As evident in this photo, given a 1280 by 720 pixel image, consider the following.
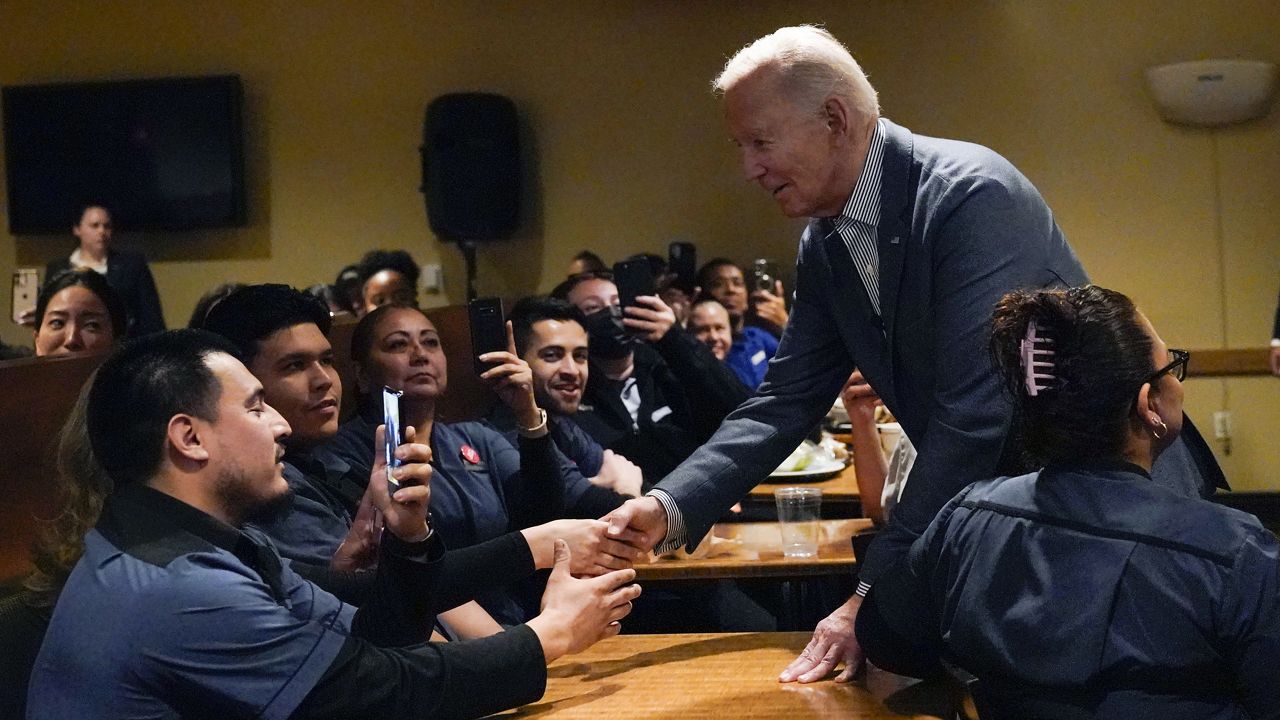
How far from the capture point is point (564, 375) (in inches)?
147

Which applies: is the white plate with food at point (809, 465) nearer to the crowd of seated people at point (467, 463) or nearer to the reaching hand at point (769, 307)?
the crowd of seated people at point (467, 463)

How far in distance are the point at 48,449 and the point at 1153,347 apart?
1.79 m

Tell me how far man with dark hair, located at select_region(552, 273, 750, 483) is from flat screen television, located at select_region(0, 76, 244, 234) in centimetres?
416

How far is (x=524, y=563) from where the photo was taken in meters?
2.27

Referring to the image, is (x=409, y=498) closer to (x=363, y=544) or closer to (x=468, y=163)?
(x=363, y=544)

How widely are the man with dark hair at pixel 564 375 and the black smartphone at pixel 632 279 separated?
25cm

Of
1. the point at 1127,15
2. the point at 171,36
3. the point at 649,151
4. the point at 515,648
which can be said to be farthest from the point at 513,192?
the point at 515,648

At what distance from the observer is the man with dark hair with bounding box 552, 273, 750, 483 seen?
4.09 m

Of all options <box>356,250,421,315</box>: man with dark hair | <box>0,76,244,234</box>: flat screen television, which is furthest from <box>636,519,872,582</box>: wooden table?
<box>0,76,244,234</box>: flat screen television

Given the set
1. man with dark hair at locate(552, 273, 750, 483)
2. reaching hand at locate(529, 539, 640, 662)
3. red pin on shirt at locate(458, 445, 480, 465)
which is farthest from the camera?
man with dark hair at locate(552, 273, 750, 483)

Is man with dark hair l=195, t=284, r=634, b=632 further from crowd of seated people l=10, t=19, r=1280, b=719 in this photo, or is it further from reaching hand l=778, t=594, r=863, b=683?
reaching hand l=778, t=594, r=863, b=683

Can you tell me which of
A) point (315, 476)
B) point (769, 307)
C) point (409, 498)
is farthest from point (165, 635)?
point (769, 307)

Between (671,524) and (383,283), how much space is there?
361cm

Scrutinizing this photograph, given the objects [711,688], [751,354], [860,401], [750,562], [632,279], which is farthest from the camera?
[751,354]
